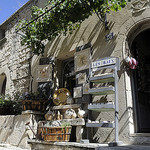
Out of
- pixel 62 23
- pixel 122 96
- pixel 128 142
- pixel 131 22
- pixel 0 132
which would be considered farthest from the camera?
pixel 0 132

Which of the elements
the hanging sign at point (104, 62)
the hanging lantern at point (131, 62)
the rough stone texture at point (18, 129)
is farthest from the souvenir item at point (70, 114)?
the hanging lantern at point (131, 62)

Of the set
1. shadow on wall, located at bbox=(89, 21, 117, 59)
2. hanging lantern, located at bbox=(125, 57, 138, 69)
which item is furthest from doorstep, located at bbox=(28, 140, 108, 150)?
shadow on wall, located at bbox=(89, 21, 117, 59)

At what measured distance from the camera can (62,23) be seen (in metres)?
4.59

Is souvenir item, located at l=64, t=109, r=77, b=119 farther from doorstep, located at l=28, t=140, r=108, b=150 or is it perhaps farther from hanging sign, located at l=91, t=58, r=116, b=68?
hanging sign, located at l=91, t=58, r=116, b=68

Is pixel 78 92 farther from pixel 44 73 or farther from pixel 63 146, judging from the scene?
pixel 44 73

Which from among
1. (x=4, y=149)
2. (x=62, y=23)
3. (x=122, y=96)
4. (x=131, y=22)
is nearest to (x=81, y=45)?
(x=62, y=23)

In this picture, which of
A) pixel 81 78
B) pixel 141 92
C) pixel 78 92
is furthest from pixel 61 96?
pixel 141 92

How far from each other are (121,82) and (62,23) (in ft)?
6.90

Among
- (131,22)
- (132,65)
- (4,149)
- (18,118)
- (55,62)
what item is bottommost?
(4,149)

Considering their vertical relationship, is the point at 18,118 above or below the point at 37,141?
above

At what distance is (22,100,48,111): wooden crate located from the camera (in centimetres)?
461

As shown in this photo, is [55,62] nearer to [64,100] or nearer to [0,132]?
[64,100]

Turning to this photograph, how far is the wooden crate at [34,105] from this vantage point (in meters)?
4.61

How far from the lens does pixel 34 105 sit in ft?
15.2
